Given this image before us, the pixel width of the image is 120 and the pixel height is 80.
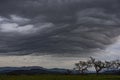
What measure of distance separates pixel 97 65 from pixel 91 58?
8.06m

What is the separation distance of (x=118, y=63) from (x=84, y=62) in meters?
25.9

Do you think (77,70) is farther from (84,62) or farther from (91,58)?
(91,58)

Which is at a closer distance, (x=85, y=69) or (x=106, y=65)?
(x=106, y=65)

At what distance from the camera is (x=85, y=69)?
183000mm

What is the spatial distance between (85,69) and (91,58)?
18.3 meters

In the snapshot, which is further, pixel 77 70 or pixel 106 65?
pixel 77 70

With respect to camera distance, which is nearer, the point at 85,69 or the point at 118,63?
the point at 118,63

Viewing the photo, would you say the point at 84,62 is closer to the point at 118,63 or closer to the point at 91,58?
the point at 91,58

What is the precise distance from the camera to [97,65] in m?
162

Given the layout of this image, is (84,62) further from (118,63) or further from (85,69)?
(118,63)

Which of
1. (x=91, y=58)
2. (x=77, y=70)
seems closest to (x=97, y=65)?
(x=91, y=58)

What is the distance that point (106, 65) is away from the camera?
166 metres

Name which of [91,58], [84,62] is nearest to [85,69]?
[84,62]

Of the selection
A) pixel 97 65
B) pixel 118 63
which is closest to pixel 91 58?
pixel 97 65
